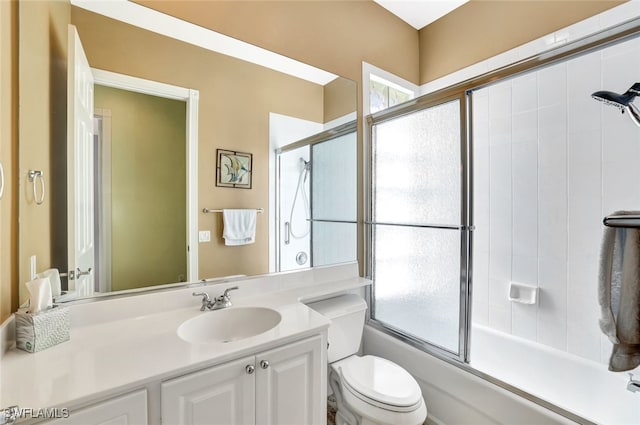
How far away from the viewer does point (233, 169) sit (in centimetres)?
153

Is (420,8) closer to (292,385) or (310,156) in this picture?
(310,156)

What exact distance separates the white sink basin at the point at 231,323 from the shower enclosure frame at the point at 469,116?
1001 mm

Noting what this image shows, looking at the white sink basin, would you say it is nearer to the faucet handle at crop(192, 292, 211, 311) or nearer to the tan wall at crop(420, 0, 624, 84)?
the faucet handle at crop(192, 292, 211, 311)

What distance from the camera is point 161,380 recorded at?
0.83 metres

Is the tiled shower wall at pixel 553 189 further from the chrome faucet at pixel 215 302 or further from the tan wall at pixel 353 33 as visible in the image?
the chrome faucet at pixel 215 302

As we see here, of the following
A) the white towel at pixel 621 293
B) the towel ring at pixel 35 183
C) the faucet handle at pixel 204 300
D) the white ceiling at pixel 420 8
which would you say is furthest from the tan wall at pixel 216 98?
the white towel at pixel 621 293

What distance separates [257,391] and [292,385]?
0.15 m

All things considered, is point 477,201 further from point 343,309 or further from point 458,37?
point 343,309

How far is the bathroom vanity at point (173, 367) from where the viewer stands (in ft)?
2.45

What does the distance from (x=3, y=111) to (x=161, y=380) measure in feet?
3.12

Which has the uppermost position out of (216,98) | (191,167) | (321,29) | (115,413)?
(321,29)

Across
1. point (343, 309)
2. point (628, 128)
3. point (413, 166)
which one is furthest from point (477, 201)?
point (343, 309)

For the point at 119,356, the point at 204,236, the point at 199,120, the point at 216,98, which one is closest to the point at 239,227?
the point at 204,236

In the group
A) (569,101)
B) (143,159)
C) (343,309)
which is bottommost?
(343,309)
